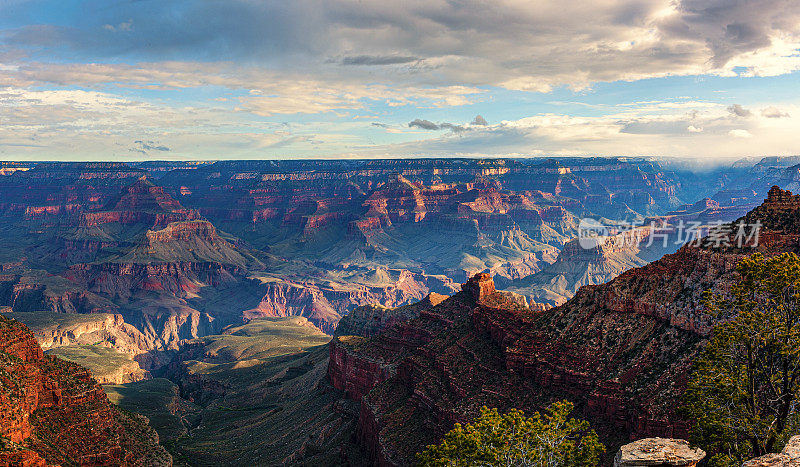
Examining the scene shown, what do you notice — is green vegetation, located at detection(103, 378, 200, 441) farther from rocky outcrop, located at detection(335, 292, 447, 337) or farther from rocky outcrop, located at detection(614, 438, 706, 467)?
rocky outcrop, located at detection(614, 438, 706, 467)

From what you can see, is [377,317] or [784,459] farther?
[377,317]

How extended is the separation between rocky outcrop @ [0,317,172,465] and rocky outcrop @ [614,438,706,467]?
65.1 meters

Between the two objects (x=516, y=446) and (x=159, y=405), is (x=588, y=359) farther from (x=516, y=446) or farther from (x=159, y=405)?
(x=159, y=405)

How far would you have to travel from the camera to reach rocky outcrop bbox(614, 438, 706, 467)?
108ft

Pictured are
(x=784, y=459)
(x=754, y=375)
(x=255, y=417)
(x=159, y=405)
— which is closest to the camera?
(x=784, y=459)

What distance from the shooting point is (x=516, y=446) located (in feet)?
131

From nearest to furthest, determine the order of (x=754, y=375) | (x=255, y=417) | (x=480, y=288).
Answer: (x=754, y=375), (x=480, y=288), (x=255, y=417)

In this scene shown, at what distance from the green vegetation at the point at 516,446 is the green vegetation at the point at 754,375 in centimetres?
746

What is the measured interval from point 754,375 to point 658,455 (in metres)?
10.5

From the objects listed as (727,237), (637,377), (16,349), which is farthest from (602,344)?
(16,349)

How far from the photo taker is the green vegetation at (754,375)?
1476 inches

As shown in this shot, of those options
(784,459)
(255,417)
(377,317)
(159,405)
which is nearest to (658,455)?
(784,459)

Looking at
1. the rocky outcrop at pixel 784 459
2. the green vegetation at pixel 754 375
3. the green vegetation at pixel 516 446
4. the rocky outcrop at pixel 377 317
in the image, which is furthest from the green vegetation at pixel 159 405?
the rocky outcrop at pixel 784 459

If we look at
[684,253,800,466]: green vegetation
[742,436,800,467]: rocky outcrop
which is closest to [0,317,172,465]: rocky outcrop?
[684,253,800,466]: green vegetation
